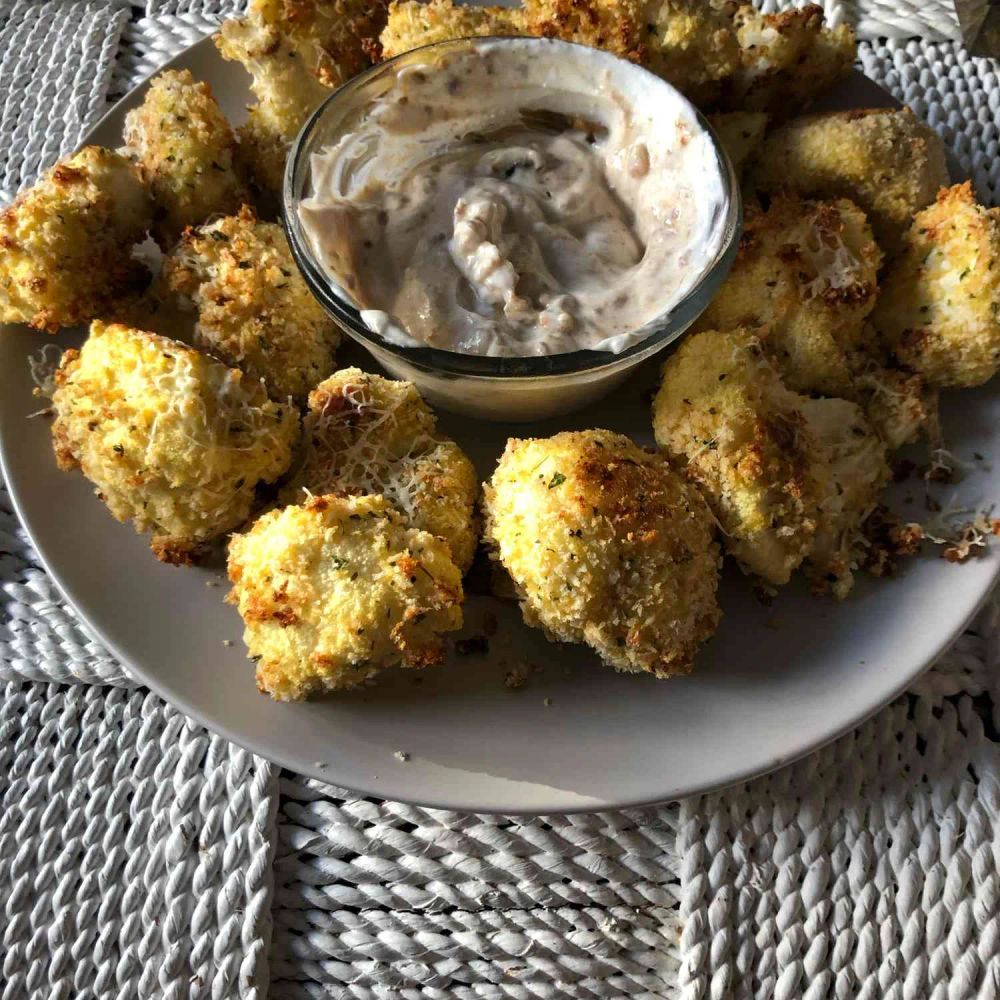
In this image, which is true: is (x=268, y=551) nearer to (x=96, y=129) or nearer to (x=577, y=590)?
(x=577, y=590)

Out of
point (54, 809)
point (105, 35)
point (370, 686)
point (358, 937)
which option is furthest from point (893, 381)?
point (105, 35)

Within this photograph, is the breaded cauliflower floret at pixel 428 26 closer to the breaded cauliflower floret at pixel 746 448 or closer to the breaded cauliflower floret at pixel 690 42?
the breaded cauliflower floret at pixel 690 42

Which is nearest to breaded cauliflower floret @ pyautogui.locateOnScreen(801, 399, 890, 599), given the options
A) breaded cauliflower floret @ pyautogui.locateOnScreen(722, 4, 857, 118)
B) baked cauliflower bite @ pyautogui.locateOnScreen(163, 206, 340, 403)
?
breaded cauliflower floret @ pyautogui.locateOnScreen(722, 4, 857, 118)

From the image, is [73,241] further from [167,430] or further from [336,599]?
[336,599]

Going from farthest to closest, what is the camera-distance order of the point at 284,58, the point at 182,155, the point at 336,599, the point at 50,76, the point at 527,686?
the point at 50,76
the point at 284,58
the point at 182,155
the point at 527,686
the point at 336,599

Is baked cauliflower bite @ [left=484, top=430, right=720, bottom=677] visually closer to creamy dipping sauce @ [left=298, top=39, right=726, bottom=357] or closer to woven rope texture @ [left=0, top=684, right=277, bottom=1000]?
creamy dipping sauce @ [left=298, top=39, right=726, bottom=357]

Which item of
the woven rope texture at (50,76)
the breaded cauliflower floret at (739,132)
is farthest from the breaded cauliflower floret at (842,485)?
the woven rope texture at (50,76)

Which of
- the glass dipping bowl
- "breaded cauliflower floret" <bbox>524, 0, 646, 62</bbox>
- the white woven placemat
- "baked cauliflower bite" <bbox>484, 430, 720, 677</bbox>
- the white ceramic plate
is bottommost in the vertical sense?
the white woven placemat

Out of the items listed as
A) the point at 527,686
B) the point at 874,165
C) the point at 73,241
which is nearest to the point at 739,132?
the point at 874,165
